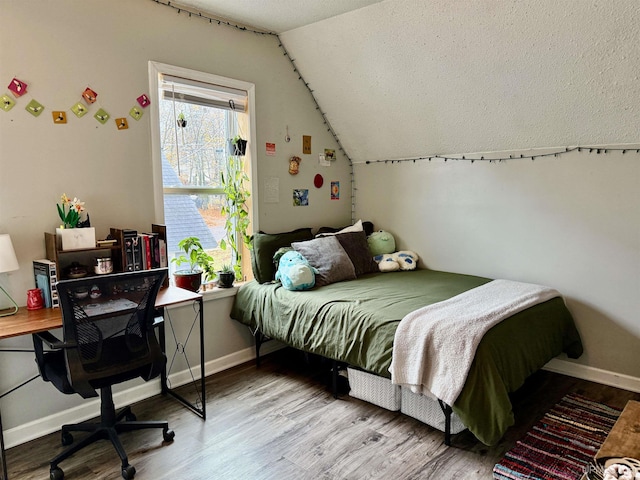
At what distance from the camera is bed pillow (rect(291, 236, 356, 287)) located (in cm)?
321

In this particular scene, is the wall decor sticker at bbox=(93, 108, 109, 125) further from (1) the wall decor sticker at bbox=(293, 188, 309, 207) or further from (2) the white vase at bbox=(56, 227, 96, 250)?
(1) the wall decor sticker at bbox=(293, 188, 309, 207)

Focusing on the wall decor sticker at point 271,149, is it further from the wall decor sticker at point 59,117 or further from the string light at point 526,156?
the wall decor sticker at point 59,117

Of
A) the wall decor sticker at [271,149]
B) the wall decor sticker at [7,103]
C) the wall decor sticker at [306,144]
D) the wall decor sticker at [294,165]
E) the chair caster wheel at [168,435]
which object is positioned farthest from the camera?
the wall decor sticker at [306,144]

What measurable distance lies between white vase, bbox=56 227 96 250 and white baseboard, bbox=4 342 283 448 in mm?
963

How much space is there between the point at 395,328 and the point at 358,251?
1.31m

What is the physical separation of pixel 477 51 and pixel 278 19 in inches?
55.8

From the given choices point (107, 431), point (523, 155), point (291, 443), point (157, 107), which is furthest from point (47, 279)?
point (523, 155)

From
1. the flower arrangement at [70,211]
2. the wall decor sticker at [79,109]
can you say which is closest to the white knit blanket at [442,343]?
the flower arrangement at [70,211]

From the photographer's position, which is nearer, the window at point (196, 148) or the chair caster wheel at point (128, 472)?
the chair caster wheel at point (128, 472)

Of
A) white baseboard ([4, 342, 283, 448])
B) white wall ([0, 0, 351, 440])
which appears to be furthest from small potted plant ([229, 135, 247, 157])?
white baseboard ([4, 342, 283, 448])

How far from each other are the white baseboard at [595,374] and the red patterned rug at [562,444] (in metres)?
0.36

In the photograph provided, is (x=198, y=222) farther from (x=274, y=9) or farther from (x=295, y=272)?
(x=274, y=9)

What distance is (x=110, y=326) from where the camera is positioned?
202 centimetres

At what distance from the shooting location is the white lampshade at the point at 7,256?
2074mm
